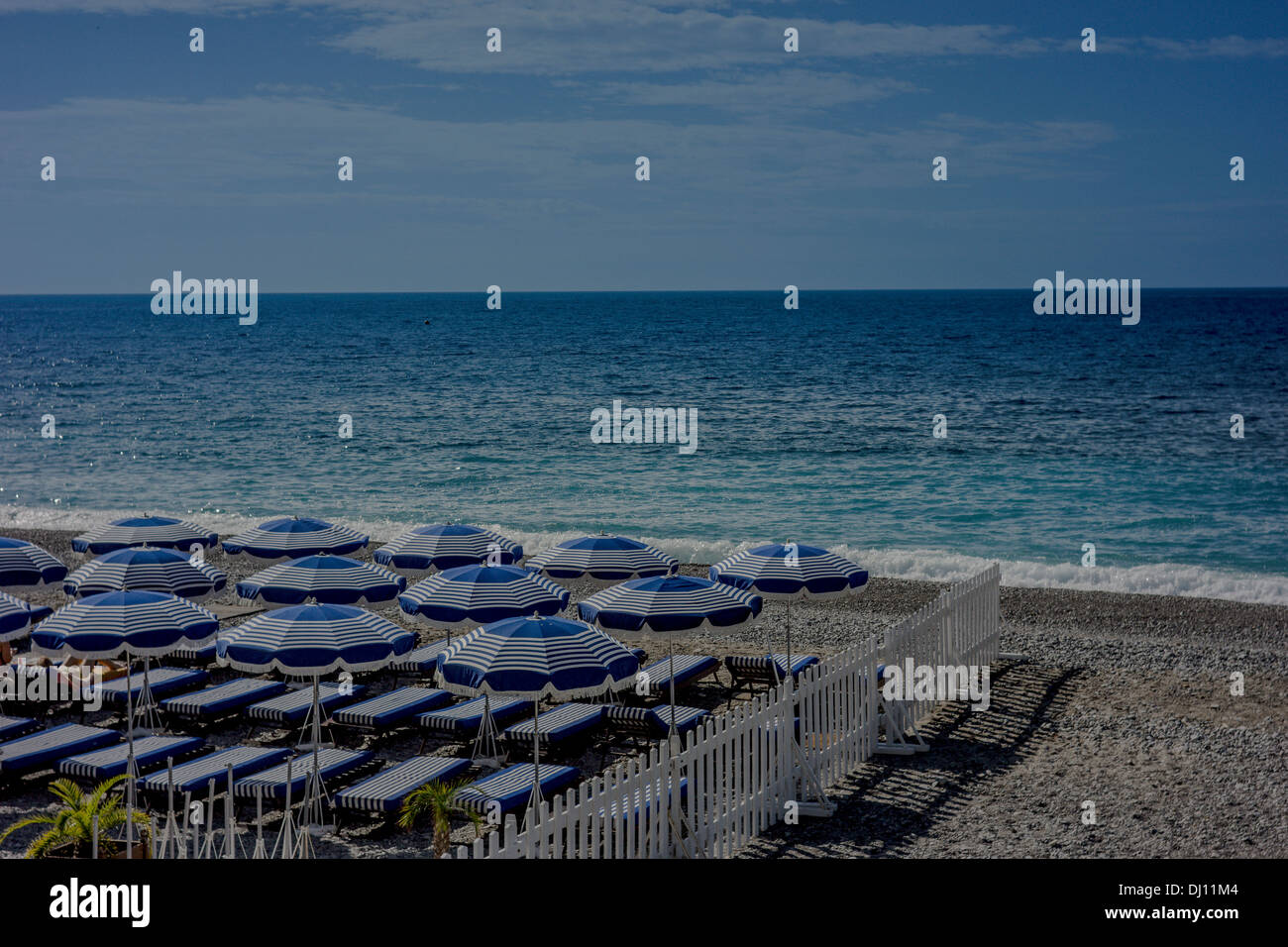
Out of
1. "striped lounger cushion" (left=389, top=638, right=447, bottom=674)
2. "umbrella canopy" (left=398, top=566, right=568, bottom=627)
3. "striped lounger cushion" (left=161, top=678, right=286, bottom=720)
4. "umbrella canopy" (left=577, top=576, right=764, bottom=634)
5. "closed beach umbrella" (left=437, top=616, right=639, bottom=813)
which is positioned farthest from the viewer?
"striped lounger cushion" (left=389, top=638, right=447, bottom=674)

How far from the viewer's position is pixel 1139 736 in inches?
493

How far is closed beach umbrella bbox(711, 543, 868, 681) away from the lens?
1355cm

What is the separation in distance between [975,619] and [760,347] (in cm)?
8051

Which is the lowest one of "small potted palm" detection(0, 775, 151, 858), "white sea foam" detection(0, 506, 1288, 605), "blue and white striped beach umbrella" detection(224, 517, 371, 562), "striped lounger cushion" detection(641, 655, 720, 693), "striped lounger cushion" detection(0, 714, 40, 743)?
"white sea foam" detection(0, 506, 1288, 605)

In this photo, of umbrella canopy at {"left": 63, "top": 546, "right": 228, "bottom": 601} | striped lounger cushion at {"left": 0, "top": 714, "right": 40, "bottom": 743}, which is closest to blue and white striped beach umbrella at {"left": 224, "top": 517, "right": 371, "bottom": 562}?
umbrella canopy at {"left": 63, "top": 546, "right": 228, "bottom": 601}

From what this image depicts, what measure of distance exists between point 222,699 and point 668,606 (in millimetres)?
5212

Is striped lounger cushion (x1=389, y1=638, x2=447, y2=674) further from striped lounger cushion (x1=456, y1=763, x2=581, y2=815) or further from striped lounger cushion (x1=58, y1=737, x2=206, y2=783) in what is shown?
striped lounger cushion (x1=456, y1=763, x2=581, y2=815)

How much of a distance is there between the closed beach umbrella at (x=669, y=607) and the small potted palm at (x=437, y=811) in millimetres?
2279

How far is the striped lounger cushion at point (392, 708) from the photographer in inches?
499

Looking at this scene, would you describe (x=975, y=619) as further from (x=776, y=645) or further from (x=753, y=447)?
(x=753, y=447)

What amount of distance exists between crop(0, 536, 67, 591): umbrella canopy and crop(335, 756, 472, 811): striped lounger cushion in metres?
5.81

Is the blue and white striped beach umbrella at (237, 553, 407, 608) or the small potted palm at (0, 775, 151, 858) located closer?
the small potted palm at (0, 775, 151, 858)

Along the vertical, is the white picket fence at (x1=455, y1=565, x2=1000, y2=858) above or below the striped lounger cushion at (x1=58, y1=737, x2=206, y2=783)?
above

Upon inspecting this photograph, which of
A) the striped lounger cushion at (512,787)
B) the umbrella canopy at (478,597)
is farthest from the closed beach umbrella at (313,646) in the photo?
the striped lounger cushion at (512,787)
